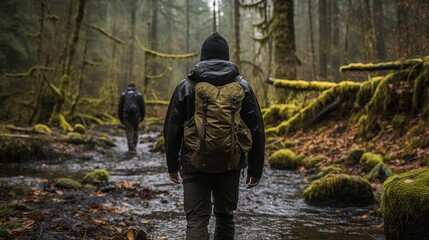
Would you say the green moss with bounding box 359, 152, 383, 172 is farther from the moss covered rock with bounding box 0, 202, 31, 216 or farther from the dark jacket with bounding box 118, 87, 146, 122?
the dark jacket with bounding box 118, 87, 146, 122

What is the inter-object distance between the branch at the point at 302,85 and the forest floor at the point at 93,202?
2.73 metres

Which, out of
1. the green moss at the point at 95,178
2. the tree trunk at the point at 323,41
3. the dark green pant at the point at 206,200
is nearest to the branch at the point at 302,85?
the green moss at the point at 95,178

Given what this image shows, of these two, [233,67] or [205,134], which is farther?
[233,67]

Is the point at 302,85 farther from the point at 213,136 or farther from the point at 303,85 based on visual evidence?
the point at 213,136

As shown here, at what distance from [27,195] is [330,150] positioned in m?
7.22

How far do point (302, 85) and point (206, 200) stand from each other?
10902 millimetres

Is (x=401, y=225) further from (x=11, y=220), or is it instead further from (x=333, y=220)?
(x=11, y=220)

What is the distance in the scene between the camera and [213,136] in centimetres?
285

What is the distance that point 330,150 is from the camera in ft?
30.2

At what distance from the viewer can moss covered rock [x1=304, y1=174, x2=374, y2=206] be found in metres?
5.50

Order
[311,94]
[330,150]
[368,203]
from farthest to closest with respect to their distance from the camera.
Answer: [311,94]
[330,150]
[368,203]

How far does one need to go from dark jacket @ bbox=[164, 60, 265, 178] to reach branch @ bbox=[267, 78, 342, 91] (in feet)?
30.4

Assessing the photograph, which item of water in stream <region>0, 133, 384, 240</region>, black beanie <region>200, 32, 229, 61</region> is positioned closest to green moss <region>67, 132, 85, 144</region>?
water in stream <region>0, 133, 384, 240</region>

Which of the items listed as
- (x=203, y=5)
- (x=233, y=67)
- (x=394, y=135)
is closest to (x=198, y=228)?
(x=233, y=67)
